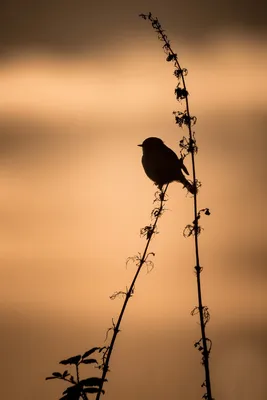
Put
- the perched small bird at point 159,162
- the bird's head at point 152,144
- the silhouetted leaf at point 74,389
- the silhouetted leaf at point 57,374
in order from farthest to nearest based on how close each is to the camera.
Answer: the perched small bird at point 159,162
the bird's head at point 152,144
the silhouetted leaf at point 57,374
the silhouetted leaf at point 74,389

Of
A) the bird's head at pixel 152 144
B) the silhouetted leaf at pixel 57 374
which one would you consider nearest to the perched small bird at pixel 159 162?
the bird's head at pixel 152 144

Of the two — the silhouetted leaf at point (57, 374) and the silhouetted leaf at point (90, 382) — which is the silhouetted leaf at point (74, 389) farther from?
the silhouetted leaf at point (57, 374)

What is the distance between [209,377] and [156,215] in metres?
2.02

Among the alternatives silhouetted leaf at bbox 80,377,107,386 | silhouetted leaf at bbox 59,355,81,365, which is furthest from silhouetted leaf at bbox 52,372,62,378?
silhouetted leaf at bbox 80,377,107,386

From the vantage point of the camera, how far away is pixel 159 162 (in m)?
8.77

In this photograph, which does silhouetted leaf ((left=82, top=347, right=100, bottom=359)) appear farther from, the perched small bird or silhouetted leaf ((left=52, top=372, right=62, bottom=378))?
the perched small bird

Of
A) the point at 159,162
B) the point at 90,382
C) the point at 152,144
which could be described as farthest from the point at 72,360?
the point at 159,162

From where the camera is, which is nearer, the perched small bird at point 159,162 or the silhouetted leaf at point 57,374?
the silhouetted leaf at point 57,374

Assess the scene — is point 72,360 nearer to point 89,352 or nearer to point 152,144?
point 89,352

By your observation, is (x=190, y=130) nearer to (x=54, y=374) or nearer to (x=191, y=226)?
(x=191, y=226)

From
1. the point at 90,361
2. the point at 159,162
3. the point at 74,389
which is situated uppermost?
the point at 159,162

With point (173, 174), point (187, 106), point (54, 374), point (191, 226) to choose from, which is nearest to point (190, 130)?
point (187, 106)

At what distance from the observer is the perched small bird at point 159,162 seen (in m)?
8.41

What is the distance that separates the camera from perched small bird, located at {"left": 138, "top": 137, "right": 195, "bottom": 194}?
27.6 feet
